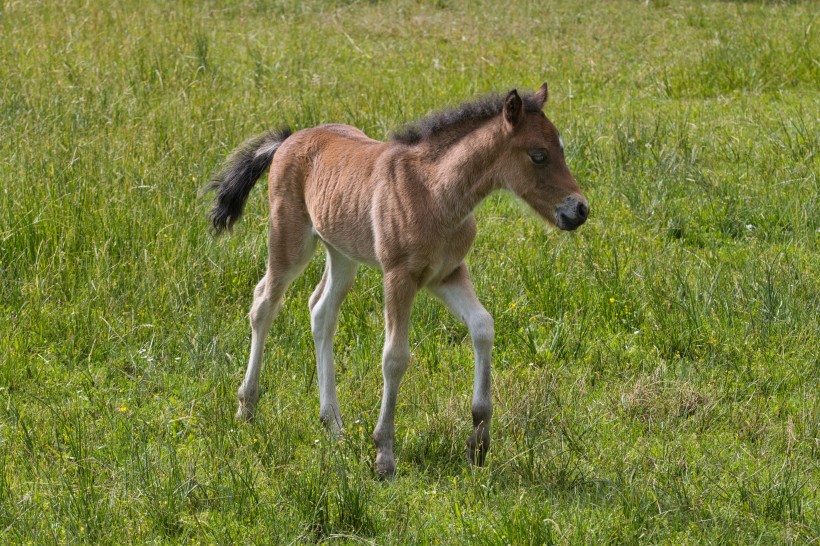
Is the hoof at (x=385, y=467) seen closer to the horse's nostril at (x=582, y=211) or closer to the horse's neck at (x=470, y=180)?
the horse's neck at (x=470, y=180)

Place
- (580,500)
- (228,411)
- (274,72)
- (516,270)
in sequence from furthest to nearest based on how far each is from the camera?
(274,72) < (516,270) < (228,411) < (580,500)

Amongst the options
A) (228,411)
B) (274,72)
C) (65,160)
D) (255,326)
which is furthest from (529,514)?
(274,72)

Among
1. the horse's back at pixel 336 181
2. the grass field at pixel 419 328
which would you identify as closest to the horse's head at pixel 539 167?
the grass field at pixel 419 328

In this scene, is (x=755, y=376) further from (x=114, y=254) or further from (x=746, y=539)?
(x=114, y=254)

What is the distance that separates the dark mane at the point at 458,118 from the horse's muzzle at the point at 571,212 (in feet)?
1.37

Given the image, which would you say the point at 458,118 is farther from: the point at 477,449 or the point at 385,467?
the point at 385,467

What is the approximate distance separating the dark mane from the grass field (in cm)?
42

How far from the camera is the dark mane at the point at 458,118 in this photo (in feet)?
15.0

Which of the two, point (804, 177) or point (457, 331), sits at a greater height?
point (804, 177)

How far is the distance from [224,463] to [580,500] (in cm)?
143

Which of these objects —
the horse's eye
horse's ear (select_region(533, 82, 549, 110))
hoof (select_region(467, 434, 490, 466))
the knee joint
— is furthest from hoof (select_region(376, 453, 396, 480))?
horse's ear (select_region(533, 82, 549, 110))

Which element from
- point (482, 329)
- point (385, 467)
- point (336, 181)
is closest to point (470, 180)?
point (482, 329)

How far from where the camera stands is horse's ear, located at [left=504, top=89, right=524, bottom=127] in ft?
14.1

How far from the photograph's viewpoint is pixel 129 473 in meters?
4.21
